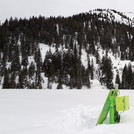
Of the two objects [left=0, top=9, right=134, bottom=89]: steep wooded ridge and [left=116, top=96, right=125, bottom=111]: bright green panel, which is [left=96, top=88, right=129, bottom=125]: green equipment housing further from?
[left=0, top=9, right=134, bottom=89]: steep wooded ridge

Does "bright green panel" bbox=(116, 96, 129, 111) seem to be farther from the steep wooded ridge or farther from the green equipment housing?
the steep wooded ridge

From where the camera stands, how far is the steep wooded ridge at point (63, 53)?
5203 centimetres

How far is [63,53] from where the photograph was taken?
65.5 m

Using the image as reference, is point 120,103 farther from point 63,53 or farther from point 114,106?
point 63,53

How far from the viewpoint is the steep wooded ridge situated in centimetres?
5203

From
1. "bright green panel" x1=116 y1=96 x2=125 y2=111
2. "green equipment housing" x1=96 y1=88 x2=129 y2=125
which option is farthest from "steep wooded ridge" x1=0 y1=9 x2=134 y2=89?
"bright green panel" x1=116 y1=96 x2=125 y2=111

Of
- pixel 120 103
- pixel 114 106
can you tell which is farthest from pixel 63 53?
pixel 120 103

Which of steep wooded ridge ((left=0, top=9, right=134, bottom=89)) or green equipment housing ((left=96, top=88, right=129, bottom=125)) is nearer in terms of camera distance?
green equipment housing ((left=96, top=88, right=129, bottom=125))

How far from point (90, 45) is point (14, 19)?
4539 centimetres

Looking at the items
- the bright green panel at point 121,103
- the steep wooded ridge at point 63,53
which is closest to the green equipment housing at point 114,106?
the bright green panel at point 121,103

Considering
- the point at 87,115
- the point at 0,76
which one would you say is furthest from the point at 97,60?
the point at 87,115

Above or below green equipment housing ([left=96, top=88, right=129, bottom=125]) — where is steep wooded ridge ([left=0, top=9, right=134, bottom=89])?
above

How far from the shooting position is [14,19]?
92062 millimetres

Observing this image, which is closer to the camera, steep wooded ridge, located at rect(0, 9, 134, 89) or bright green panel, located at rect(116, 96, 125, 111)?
bright green panel, located at rect(116, 96, 125, 111)
